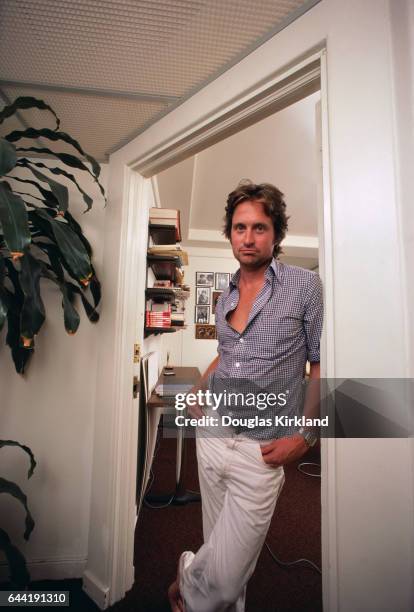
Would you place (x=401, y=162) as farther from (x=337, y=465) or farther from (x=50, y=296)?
(x=50, y=296)

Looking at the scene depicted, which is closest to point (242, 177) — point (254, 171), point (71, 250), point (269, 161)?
point (254, 171)

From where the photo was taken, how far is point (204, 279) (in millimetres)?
4371

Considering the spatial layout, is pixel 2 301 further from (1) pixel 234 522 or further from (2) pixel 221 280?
(2) pixel 221 280

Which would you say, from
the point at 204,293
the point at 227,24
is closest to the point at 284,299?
the point at 227,24

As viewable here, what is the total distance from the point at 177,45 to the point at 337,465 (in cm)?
135

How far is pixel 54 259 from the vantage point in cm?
122

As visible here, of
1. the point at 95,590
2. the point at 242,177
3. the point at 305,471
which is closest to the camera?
the point at 95,590

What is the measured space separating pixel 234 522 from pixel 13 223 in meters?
1.16

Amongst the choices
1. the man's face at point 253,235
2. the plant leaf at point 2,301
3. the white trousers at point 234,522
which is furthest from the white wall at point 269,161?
the white trousers at point 234,522

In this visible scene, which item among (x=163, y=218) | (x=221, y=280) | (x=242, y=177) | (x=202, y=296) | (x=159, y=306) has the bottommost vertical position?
(x=159, y=306)

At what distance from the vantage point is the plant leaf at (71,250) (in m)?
1.03

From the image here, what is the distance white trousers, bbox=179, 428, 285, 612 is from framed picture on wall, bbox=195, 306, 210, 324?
339 centimetres

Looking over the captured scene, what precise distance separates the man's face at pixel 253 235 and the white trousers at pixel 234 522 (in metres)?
0.65

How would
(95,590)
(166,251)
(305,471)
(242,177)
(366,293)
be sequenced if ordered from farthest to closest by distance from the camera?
1. (242,177)
2. (305,471)
3. (166,251)
4. (95,590)
5. (366,293)
